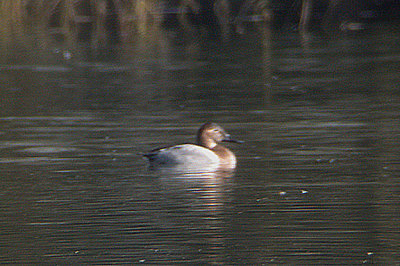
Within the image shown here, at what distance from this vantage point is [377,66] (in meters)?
20.7

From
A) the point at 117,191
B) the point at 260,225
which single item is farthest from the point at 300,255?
the point at 117,191

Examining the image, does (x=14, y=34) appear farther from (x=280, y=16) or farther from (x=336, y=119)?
(x=336, y=119)

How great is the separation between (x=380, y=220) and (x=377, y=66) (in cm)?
1279

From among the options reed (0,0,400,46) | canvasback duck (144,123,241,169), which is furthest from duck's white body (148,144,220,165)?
reed (0,0,400,46)

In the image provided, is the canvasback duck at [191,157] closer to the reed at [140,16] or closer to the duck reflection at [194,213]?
the duck reflection at [194,213]

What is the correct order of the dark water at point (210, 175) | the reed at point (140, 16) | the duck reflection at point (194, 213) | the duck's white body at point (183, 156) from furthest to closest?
the reed at point (140, 16) → the duck's white body at point (183, 156) → the dark water at point (210, 175) → the duck reflection at point (194, 213)

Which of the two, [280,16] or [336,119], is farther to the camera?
[280,16]

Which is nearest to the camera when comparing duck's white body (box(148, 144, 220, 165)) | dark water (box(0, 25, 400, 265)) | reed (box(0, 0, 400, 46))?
dark water (box(0, 25, 400, 265))

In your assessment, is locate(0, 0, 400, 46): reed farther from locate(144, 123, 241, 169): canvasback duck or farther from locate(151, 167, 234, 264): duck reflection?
locate(151, 167, 234, 264): duck reflection

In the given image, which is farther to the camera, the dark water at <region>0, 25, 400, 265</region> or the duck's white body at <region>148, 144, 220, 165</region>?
the duck's white body at <region>148, 144, 220, 165</region>

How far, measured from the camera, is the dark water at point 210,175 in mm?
7562

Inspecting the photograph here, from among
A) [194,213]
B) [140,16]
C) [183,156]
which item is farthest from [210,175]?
[140,16]

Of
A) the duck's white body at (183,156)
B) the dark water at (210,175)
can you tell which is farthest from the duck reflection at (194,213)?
the duck's white body at (183,156)

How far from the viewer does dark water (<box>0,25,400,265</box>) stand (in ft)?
24.8
